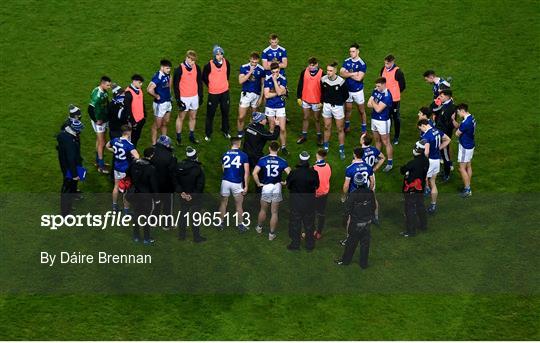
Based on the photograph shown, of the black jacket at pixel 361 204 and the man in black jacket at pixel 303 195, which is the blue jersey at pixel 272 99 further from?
the black jacket at pixel 361 204

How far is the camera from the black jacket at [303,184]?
18047 millimetres

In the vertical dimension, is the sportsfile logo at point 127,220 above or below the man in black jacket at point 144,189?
below

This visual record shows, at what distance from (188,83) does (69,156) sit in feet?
11.4

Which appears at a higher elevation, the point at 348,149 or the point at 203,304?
the point at 348,149

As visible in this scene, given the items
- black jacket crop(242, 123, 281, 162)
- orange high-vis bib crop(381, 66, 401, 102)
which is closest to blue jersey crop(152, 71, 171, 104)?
black jacket crop(242, 123, 281, 162)

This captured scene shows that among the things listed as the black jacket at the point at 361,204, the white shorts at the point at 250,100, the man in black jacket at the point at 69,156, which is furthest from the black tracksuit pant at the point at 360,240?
the man in black jacket at the point at 69,156

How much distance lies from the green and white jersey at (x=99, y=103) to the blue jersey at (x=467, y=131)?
23.1 feet

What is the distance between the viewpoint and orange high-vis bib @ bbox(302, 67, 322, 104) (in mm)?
21250

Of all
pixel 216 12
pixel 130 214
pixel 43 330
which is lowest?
pixel 43 330

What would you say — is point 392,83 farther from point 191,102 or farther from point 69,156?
point 69,156

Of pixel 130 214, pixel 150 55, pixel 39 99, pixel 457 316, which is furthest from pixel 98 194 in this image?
pixel 457 316

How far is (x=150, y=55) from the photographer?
24859 millimetres

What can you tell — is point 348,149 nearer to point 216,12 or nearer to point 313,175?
point 313,175

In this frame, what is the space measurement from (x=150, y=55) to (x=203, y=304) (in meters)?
9.57
